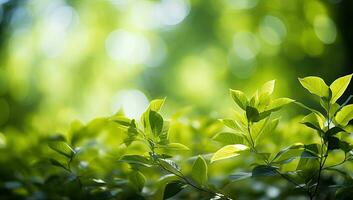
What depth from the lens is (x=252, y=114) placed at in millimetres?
983

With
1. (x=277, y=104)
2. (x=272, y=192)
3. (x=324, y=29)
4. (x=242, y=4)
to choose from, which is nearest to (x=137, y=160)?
(x=277, y=104)

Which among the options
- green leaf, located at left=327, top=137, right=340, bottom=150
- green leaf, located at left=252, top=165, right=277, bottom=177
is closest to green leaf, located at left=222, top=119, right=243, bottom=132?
green leaf, located at left=252, top=165, right=277, bottom=177

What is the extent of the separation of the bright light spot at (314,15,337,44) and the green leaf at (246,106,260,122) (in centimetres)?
631

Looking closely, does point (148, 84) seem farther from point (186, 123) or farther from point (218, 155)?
point (218, 155)

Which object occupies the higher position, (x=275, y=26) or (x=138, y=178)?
(x=275, y=26)

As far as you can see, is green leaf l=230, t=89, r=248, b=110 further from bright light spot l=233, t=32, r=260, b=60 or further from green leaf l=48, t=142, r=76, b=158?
bright light spot l=233, t=32, r=260, b=60

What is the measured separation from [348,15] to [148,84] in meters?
8.66

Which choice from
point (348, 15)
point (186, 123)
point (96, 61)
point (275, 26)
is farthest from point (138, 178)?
point (96, 61)

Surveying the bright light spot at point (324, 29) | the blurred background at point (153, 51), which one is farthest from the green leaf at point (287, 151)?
the bright light spot at point (324, 29)

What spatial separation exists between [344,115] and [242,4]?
824 cm

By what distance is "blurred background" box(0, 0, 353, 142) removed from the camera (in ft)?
25.1

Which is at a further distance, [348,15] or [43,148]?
[348,15]

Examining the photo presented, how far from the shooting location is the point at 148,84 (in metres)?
13.6

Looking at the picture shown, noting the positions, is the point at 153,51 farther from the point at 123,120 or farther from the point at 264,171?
the point at 264,171
